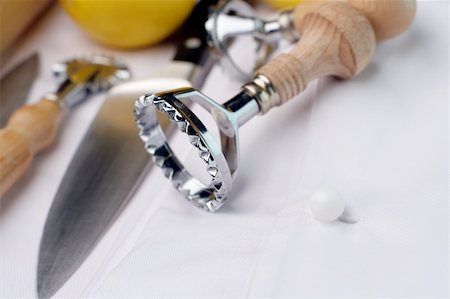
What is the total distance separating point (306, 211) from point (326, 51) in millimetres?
125

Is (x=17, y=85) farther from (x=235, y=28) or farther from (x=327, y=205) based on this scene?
(x=327, y=205)

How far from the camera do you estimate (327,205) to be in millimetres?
406

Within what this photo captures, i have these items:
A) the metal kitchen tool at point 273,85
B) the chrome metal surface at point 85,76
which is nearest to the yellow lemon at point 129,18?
the chrome metal surface at point 85,76

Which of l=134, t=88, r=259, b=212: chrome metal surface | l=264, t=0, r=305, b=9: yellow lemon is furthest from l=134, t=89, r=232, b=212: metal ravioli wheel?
l=264, t=0, r=305, b=9: yellow lemon

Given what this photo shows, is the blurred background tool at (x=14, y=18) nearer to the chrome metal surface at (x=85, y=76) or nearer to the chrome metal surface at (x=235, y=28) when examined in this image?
the chrome metal surface at (x=85, y=76)

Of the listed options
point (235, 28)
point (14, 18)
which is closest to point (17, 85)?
point (14, 18)

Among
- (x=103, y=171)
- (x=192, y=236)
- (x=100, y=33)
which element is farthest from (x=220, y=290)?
(x=100, y=33)

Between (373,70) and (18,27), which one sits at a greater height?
(18,27)

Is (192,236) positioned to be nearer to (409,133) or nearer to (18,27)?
(409,133)

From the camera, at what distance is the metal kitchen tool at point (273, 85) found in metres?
0.43

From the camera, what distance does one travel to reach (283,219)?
42 cm

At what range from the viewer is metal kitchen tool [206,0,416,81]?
1.58ft

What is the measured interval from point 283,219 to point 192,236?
2.4 inches

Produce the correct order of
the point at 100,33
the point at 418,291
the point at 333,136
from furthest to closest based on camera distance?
the point at 100,33
the point at 333,136
the point at 418,291
